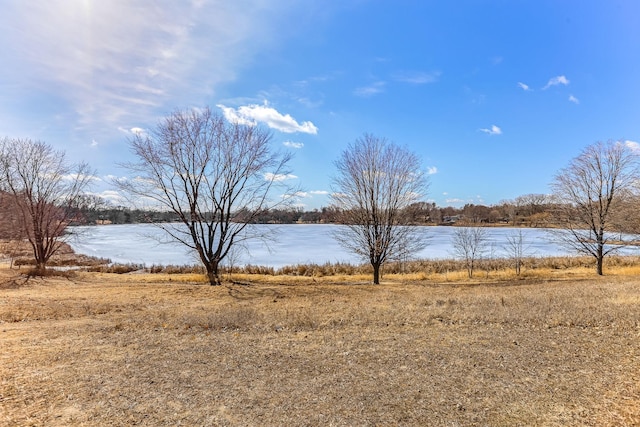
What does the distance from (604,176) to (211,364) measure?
2278 centimetres

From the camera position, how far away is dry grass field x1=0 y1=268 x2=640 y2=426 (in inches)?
150

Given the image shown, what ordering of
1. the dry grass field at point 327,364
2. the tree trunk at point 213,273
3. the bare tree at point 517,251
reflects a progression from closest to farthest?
the dry grass field at point 327,364
the tree trunk at point 213,273
the bare tree at point 517,251

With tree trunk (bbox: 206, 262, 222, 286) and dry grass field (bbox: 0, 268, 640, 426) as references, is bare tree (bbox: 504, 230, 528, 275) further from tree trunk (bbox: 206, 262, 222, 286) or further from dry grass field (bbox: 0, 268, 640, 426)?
tree trunk (bbox: 206, 262, 222, 286)

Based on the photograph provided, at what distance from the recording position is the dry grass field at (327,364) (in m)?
3.82

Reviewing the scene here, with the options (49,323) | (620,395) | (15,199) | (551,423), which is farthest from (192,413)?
(15,199)

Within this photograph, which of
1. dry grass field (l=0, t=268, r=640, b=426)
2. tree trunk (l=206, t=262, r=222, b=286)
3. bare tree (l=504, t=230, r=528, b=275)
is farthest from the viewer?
bare tree (l=504, t=230, r=528, b=275)

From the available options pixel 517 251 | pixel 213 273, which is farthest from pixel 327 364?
pixel 517 251

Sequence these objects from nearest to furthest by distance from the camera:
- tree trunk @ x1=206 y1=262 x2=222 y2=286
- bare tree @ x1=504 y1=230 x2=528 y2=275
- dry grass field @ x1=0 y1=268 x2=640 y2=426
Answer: dry grass field @ x1=0 y1=268 x2=640 y2=426
tree trunk @ x1=206 y1=262 x2=222 y2=286
bare tree @ x1=504 y1=230 x2=528 y2=275

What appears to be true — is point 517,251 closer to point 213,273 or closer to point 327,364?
point 213,273

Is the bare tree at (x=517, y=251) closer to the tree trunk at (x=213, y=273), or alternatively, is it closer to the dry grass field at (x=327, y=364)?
the dry grass field at (x=327, y=364)

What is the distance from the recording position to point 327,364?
209 inches

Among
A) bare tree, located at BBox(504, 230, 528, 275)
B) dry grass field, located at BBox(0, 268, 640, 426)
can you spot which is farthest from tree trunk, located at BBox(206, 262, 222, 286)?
bare tree, located at BBox(504, 230, 528, 275)

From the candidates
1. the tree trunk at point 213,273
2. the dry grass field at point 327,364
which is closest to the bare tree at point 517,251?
the dry grass field at point 327,364

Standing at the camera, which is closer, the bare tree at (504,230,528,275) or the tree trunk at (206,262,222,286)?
the tree trunk at (206,262,222,286)
